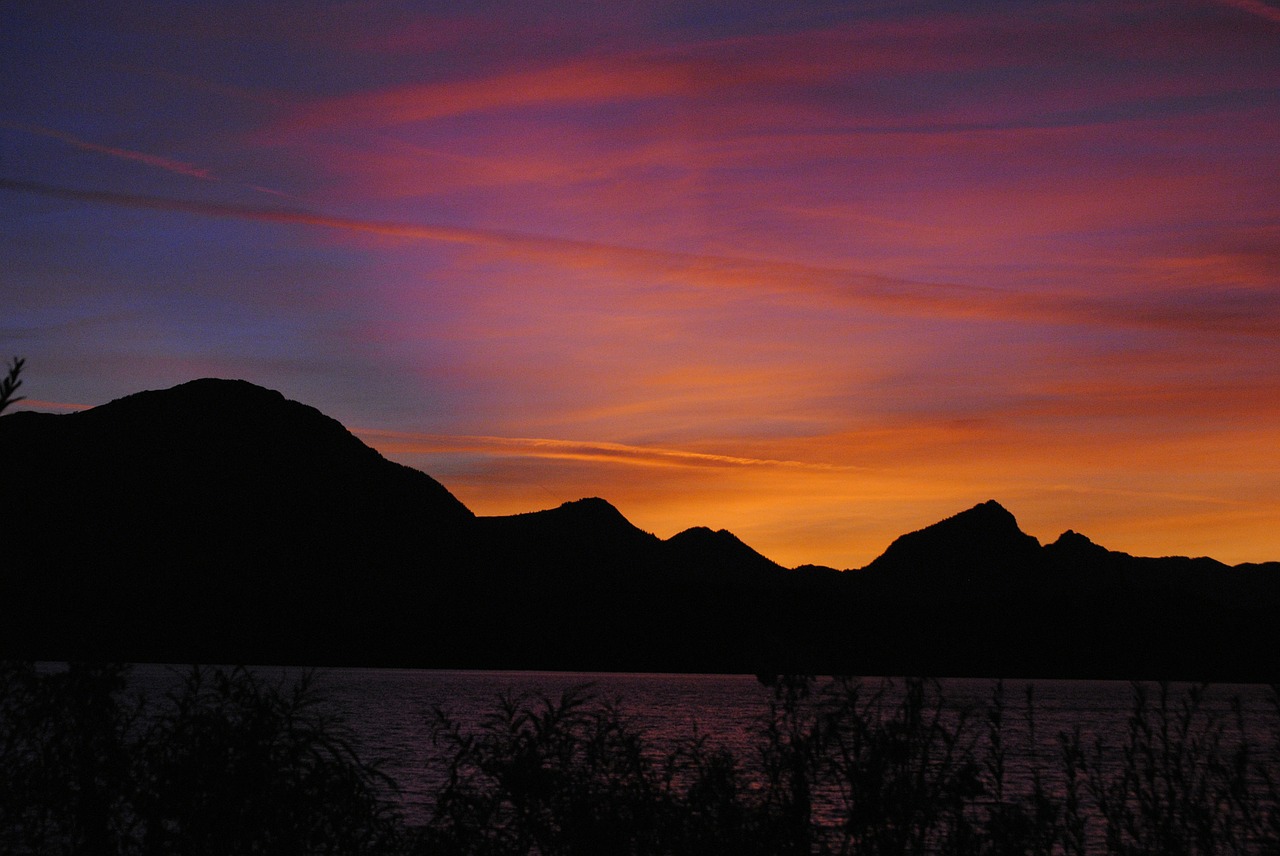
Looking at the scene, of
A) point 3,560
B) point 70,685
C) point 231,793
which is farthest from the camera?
point 70,685

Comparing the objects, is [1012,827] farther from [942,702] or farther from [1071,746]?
[942,702]

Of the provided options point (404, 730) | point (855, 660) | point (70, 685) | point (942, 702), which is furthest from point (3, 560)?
point (404, 730)

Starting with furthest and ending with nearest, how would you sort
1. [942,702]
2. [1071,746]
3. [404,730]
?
1. [404,730]
2. [1071,746]
3. [942,702]

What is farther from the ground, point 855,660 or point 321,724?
point 855,660

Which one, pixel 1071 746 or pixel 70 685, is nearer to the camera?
pixel 1071 746

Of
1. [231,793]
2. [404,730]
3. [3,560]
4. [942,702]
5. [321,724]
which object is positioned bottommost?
[404,730]

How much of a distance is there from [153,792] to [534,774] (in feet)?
15.0

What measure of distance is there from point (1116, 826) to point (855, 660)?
3.78 metres

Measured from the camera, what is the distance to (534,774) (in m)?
12.8

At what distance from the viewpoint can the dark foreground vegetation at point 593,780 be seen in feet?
37.2

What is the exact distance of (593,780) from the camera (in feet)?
44.7

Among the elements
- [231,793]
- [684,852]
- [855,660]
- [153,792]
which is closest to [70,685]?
[153,792]

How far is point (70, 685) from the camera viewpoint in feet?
46.3

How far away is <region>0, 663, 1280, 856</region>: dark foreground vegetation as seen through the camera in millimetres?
11352
